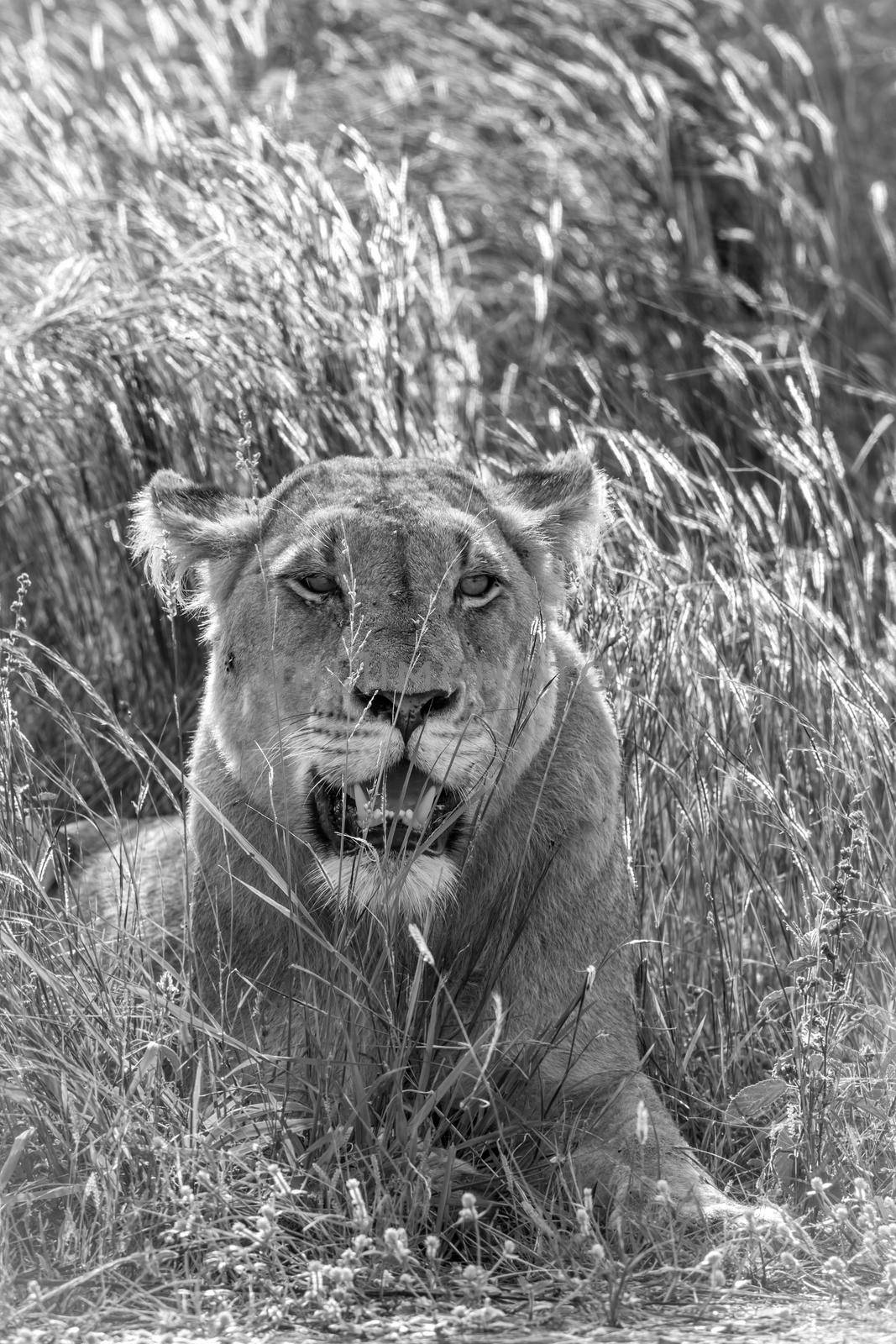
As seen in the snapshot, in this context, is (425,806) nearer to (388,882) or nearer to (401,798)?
(401,798)

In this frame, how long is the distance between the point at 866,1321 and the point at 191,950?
1.37 metres

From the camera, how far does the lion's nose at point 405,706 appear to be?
3.37m

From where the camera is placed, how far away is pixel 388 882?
3.33 meters

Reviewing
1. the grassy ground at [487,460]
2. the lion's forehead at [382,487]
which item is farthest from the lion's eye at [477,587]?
the grassy ground at [487,460]

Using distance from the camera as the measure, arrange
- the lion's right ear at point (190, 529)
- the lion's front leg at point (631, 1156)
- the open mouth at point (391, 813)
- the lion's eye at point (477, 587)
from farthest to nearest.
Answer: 1. the lion's right ear at point (190, 529)
2. the lion's eye at point (477, 587)
3. the open mouth at point (391, 813)
4. the lion's front leg at point (631, 1156)

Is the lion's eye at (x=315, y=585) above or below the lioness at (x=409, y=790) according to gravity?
above

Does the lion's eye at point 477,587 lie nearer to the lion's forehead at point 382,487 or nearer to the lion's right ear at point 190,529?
the lion's forehead at point 382,487

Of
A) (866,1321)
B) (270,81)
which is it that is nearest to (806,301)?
(270,81)

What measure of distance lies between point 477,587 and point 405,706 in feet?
1.78

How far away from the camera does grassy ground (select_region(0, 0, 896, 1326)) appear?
2.97 meters

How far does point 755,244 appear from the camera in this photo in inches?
353

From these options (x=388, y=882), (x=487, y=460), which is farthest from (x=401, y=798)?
(x=487, y=460)

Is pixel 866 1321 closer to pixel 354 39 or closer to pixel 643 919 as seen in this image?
pixel 643 919

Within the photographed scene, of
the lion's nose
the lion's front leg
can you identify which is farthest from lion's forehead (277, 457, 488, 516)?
the lion's front leg
